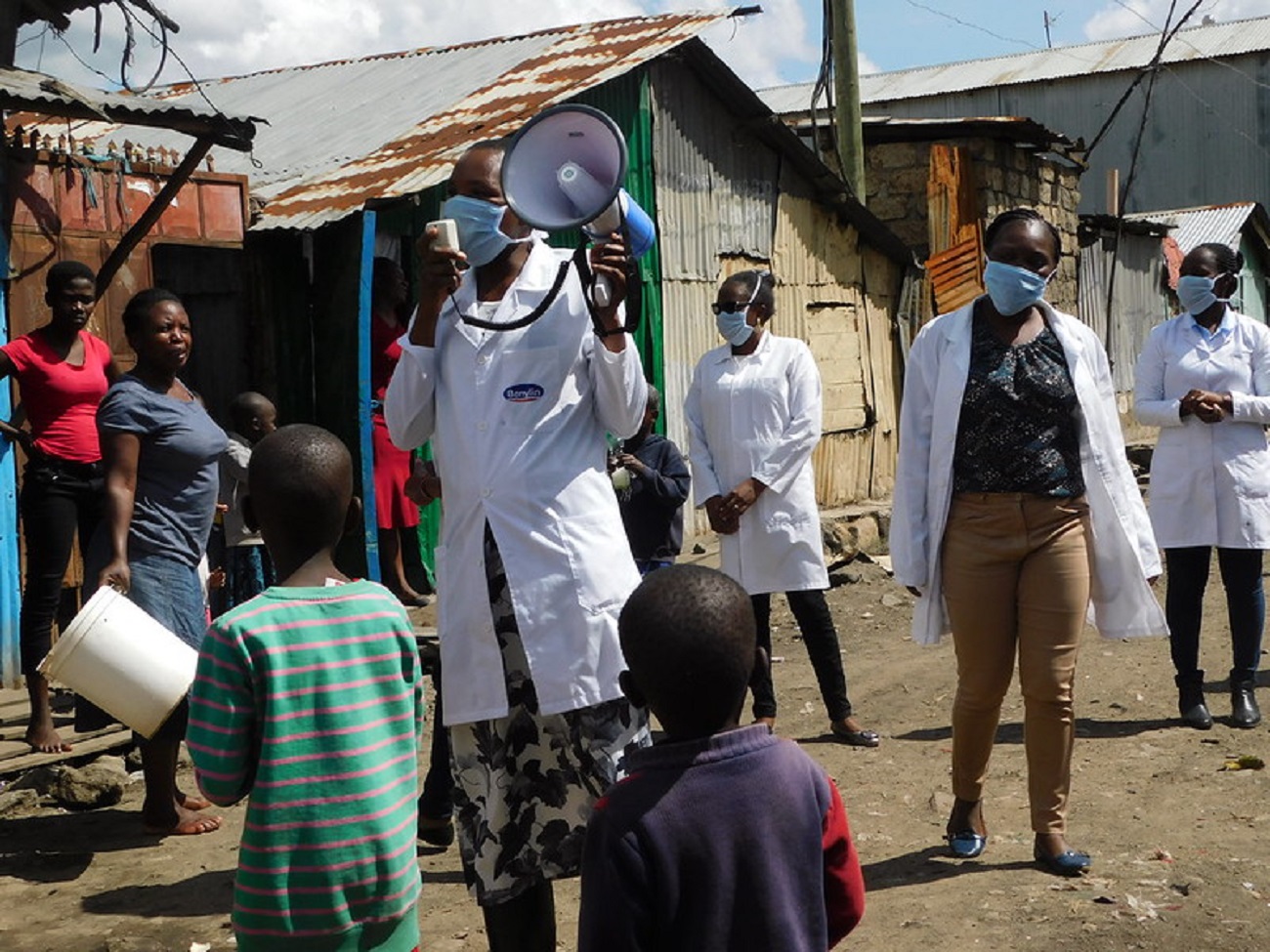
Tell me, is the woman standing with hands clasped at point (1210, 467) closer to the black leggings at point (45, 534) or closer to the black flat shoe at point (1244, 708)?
the black flat shoe at point (1244, 708)

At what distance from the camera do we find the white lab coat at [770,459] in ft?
21.5

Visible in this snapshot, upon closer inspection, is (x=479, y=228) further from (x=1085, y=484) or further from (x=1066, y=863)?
(x=1066, y=863)

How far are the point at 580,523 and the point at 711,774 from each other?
4.21 ft

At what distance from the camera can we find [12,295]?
A: 7.96m

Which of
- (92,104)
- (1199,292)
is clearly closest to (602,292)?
(1199,292)

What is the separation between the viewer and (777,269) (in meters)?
12.9

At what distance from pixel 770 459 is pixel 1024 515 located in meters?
1.96

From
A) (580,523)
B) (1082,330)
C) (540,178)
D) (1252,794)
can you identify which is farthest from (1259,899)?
(540,178)

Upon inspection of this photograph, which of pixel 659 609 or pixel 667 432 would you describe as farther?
pixel 667 432

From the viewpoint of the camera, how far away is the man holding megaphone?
340 cm

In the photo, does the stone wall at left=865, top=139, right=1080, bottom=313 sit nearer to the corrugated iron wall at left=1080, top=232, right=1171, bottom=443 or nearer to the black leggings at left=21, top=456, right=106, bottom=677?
the corrugated iron wall at left=1080, top=232, right=1171, bottom=443

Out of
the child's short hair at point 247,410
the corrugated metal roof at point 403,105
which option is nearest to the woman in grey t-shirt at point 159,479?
the child's short hair at point 247,410

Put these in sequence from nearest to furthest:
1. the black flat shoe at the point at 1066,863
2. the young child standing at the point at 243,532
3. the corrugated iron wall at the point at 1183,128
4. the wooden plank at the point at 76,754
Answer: the black flat shoe at the point at 1066,863 → the wooden plank at the point at 76,754 → the young child standing at the point at 243,532 → the corrugated iron wall at the point at 1183,128

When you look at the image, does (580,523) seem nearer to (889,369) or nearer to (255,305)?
(255,305)
